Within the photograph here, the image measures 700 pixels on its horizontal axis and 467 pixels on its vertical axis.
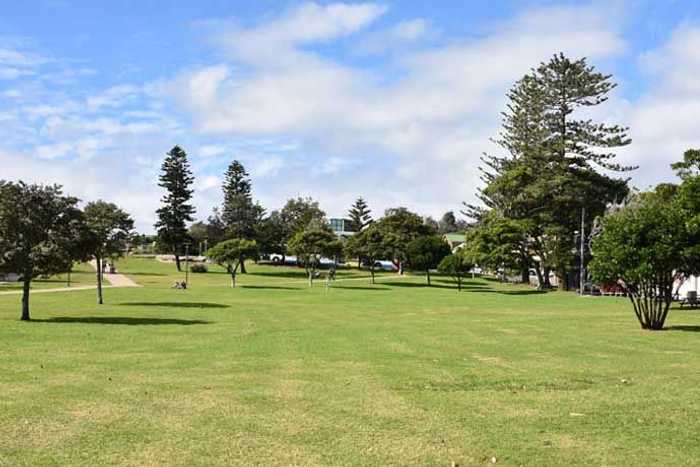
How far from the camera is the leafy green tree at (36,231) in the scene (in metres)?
25.1

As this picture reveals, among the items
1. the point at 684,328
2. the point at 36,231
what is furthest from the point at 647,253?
the point at 36,231

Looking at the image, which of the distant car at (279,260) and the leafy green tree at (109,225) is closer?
the leafy green tree at (109,225)

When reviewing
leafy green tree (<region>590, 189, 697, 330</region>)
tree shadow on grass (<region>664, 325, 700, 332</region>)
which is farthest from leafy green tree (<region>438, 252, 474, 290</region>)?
leafy green tree (<region>590, 189, 697, 330</region>)

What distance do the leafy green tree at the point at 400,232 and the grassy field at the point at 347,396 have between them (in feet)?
151

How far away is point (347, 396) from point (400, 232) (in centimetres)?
6704

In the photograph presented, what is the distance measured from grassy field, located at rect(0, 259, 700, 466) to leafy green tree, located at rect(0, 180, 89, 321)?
388 centimetres

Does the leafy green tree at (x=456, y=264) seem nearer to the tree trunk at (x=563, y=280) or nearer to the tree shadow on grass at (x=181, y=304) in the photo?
the tree trunk at (x=563, y=280)

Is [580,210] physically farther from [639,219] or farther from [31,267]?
[31,267]

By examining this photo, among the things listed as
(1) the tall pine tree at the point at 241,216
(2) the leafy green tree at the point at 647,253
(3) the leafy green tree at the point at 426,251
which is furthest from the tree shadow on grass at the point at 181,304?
(1) the tall pine tree at the point at 241,216

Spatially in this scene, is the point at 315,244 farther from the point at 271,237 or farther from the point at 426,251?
the point at 271,237

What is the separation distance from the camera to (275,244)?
96500 mm

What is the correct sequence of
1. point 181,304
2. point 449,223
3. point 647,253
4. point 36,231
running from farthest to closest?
1. point 449,223
2. point 181,304
3. point 36,231
4. point 647,253

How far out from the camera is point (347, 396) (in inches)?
421

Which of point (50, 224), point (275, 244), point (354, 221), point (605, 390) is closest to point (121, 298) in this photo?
point (50, 224)
